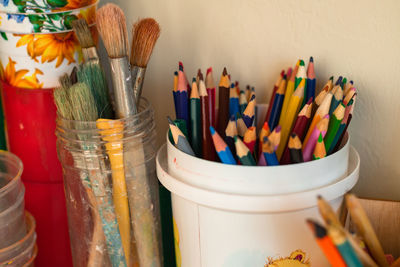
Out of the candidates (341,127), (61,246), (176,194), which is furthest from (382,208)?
(61,246)

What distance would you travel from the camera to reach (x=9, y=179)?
1.83 ft

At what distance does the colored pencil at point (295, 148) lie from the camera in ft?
1.33

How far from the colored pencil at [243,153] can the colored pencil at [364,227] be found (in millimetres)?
89

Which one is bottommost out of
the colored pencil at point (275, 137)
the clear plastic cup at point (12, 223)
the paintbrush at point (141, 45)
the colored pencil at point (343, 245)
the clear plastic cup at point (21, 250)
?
the clear plastic cup at point (21, 250)

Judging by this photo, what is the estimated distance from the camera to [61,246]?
62cm

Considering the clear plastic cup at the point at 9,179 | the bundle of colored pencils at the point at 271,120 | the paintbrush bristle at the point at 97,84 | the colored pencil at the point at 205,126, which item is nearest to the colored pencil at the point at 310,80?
the bundle of colored pencils at the point at 271,120

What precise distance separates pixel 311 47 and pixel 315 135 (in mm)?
147

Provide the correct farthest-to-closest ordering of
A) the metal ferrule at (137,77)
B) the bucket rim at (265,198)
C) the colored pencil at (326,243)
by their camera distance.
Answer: the metal ferrule at (137,77)
the bucket rim at (265,198)
the colored pencil at (326,243)

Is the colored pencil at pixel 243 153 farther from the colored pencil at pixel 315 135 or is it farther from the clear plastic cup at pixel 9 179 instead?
the clear plastic cup at pixel 9 179

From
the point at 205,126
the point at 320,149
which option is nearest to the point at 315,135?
the point at 320,149

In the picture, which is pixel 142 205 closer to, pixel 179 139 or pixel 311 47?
pixel 179 139

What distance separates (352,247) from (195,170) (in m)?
0.16

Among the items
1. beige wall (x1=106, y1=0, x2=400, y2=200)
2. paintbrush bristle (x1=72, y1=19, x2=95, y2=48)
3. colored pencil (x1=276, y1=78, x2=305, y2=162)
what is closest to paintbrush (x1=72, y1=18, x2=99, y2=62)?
paintbrush bristle (x1=72, y1=19, x2=95, y2=48)

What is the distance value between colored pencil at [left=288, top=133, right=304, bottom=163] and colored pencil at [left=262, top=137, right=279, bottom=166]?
0.02 meters
